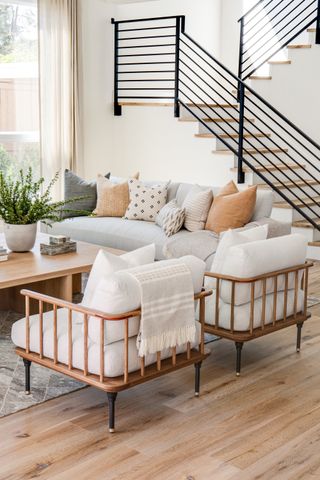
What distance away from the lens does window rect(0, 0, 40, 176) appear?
8117 millimetres

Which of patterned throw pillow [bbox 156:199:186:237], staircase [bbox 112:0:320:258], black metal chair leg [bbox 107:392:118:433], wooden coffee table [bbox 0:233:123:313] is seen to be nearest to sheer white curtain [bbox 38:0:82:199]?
staircase [bbox 112:0:320:258]

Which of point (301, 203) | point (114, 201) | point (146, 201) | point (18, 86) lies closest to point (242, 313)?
point (146, 201)

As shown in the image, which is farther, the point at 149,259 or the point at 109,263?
the point at 149,259

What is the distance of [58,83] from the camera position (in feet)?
27.9

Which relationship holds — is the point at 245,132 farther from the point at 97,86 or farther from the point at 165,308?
the point at 165,308

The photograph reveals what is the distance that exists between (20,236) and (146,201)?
1.65m

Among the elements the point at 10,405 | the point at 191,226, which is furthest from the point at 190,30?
the point at 10,405

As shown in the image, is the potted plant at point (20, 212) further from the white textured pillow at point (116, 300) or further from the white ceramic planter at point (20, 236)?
the white textured pillow at point (116, 300)

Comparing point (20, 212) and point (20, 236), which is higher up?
point (20, 212)

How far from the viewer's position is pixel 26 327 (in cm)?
372

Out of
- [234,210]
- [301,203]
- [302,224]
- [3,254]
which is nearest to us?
[3,254]

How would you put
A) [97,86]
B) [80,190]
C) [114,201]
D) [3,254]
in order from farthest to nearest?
[97,86]
[80,190]
[114,201]
[3,254]

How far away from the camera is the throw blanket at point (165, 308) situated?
340 centimetres

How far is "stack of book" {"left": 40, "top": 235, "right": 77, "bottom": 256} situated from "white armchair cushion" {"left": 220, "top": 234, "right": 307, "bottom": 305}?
161 cm
